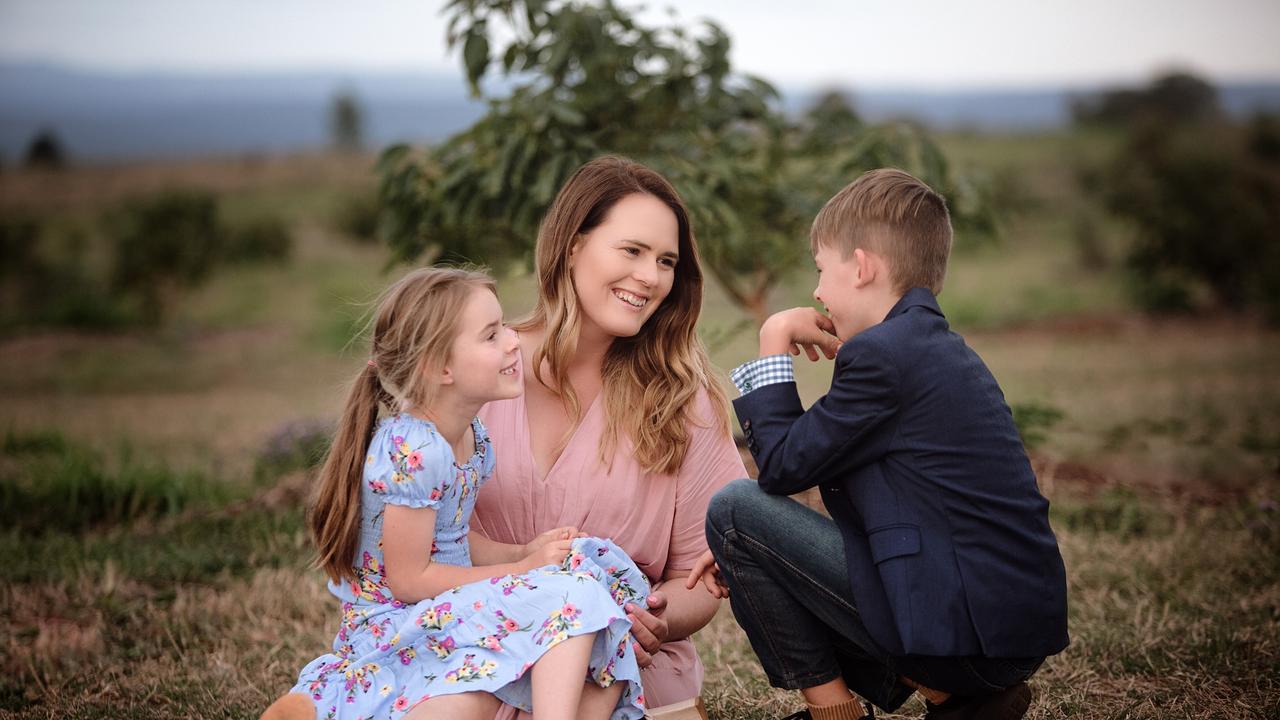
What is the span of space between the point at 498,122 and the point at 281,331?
1115 centimetres

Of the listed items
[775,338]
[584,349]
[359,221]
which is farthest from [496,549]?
[359,221]

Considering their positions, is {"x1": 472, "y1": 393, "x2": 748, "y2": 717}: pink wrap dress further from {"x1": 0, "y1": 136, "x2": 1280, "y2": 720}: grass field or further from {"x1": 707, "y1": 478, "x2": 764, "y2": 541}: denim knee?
{"x1": 0, "y1": 136, "x2": 1280, "y2": 720}: grass field

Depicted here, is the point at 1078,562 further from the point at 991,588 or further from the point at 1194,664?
the point at 991,588

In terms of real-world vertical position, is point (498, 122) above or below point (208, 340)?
above

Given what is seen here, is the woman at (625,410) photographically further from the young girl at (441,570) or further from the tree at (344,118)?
the tree at (344,118)

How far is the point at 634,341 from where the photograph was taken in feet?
10.4

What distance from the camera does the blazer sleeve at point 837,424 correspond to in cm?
230

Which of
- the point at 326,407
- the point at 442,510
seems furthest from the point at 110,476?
the point at 326,407

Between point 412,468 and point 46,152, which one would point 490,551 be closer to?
point 412,468

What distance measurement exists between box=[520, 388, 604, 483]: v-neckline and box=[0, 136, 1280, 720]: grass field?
591 millimetres

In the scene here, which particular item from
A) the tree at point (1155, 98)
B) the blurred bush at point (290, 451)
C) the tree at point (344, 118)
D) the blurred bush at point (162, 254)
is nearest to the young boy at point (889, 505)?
the blurred bush at point (290, 451)

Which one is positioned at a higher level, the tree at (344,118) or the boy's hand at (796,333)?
the tree at (344,118)

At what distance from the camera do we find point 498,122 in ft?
14.9

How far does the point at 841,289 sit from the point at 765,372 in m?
0.26
